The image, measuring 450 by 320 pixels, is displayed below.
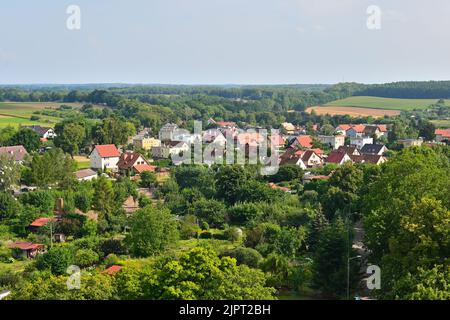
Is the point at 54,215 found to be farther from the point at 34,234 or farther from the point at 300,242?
the point at 300,242

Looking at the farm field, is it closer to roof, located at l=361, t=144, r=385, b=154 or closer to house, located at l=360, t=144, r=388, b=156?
roof, located at l=361, t=144, r=385, b=154

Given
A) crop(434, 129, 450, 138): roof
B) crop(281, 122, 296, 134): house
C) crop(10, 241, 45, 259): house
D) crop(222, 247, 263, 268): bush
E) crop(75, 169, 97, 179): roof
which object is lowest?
crop(10, 241, 45, 259): house

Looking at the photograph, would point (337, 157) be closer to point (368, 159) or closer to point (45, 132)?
point (368, 159)

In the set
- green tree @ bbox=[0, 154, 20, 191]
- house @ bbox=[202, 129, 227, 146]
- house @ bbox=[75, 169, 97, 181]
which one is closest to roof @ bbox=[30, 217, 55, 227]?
green tree @ bbox=[0, 154, 20, 191]

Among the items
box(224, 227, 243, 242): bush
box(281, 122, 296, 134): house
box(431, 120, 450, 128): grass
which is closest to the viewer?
box(224, 227, 243, 242): bush

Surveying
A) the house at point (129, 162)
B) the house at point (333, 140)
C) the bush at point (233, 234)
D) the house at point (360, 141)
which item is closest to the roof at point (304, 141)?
the house at point (333, 140)
